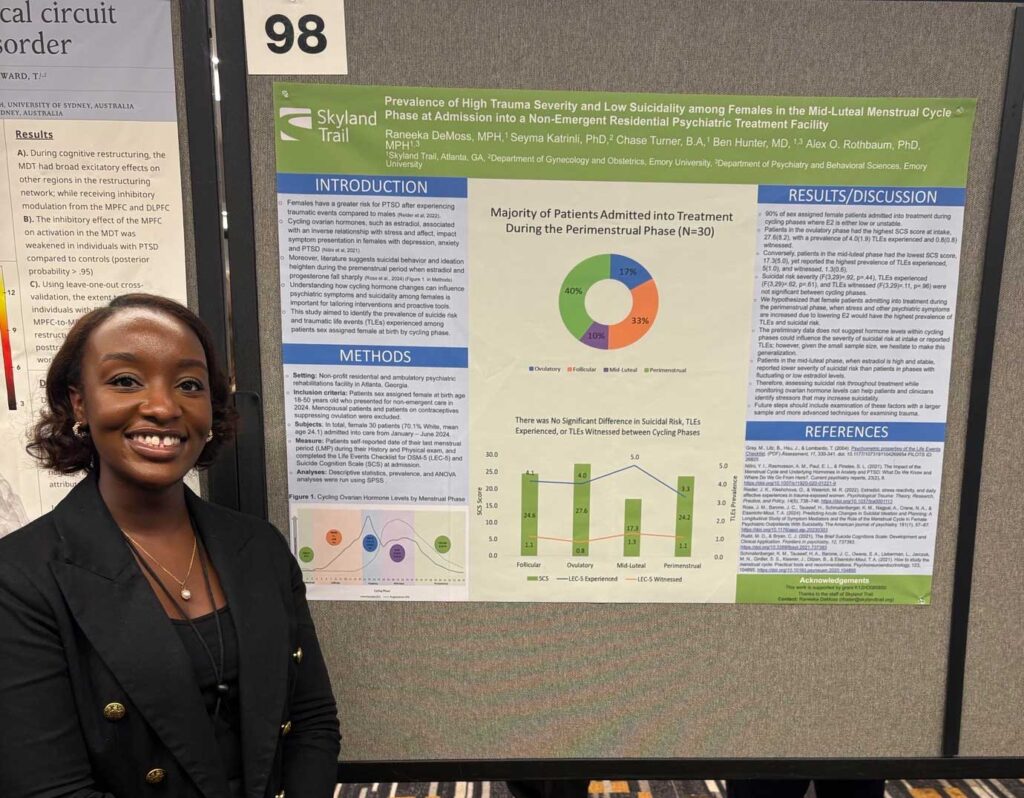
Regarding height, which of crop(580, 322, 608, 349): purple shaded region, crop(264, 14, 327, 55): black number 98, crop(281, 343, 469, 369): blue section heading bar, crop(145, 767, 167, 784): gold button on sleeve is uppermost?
crop(264, 14, 327, 55): black number 98

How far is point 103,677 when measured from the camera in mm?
649

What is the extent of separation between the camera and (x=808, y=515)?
94 centimetres

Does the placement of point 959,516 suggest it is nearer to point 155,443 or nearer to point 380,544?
point 380,544

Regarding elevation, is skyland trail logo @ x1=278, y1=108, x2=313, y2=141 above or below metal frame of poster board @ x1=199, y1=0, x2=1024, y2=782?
above

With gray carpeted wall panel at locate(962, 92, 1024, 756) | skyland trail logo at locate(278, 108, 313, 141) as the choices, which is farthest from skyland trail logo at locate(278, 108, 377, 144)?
gray carpeted wall panel at locate(962, 92, 1024, 756)

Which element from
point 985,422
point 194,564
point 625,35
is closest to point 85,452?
point 194,564

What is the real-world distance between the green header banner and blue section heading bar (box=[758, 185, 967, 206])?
0.01m

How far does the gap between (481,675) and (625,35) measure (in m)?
0.98

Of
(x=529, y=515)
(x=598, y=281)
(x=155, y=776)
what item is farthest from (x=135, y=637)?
(x=598, y=281)

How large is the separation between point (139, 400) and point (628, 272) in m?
0.65

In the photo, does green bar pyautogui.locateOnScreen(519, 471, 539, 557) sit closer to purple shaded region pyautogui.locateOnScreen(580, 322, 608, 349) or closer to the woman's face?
purple shaded region pyautogui.locateOnScreen(580, 322, 608, 349)

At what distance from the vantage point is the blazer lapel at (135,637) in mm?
647

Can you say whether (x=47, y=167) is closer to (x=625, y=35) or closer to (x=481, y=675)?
(x=625, y=35)

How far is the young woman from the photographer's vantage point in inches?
24.8
